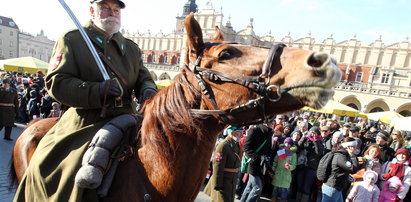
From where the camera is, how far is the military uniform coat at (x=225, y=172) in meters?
4.77

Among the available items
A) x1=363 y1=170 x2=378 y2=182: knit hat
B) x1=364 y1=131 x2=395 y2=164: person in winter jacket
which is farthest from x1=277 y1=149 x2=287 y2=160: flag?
x1=364 y1=131 x2=395 y2=164: person in winter jacket

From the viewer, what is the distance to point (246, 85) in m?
1.35

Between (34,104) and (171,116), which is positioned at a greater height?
(171,116)

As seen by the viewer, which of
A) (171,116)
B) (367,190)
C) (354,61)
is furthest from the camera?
(354,61)

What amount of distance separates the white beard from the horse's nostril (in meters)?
1.70

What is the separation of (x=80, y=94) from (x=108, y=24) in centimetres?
74

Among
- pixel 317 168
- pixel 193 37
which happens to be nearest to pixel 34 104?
pixel 317 168

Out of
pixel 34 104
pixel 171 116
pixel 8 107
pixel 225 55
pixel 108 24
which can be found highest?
pixel 108 24

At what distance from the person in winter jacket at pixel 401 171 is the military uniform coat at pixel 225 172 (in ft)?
10.6

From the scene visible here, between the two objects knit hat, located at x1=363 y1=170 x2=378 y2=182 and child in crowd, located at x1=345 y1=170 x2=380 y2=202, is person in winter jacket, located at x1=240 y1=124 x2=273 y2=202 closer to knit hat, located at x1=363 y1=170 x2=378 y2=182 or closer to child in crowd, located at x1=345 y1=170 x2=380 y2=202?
child in crowd, located at x1=345 y1=170 x2=380 y2=202

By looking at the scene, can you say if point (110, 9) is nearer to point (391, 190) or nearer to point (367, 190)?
point (367, 190)

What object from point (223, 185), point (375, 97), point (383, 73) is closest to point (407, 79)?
point (383, 73)

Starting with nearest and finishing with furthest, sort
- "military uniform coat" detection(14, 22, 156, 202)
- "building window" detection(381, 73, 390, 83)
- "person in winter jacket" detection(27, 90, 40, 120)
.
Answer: "military uniform coat" detection(14, 22, 156, 202) < "person in winter jacket" detection(27, 90, 40, 120) < "building window" detection(381, 73, 390, 83)

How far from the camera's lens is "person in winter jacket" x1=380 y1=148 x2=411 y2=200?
4.97 metres
